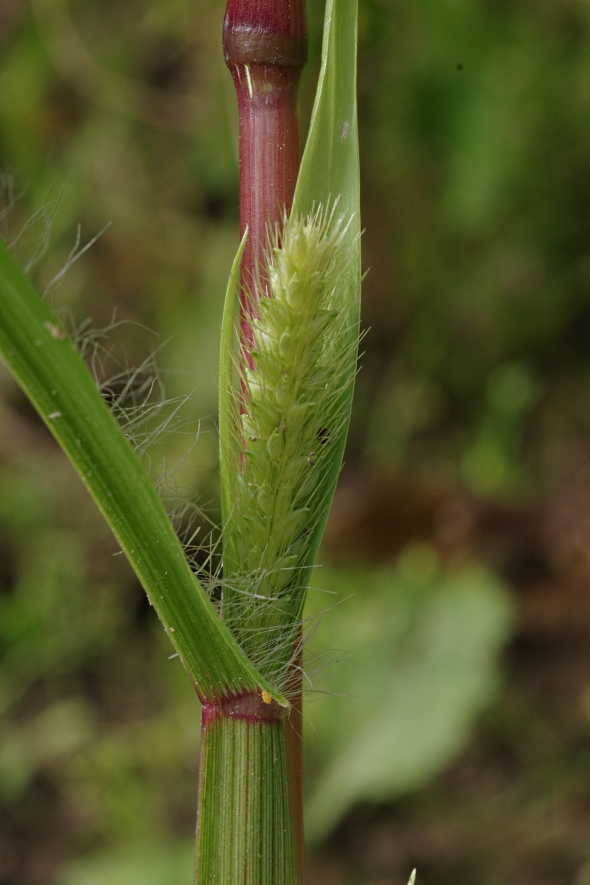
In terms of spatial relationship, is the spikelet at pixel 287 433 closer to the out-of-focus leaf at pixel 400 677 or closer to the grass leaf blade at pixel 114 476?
the grass leaf blade at pixel 114 476

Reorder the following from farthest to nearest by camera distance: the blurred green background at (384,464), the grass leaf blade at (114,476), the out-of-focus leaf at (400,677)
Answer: the blurred green background at (384,464), the out-of-focus leaf at (400,677), the grass leaf blade at (114,476)

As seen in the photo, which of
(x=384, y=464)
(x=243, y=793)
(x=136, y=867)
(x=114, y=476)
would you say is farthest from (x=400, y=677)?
(x=114, y=476)

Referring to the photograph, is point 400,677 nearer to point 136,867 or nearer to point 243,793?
point 136,867

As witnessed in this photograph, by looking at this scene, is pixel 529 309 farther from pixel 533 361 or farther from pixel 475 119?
pixel 475 119

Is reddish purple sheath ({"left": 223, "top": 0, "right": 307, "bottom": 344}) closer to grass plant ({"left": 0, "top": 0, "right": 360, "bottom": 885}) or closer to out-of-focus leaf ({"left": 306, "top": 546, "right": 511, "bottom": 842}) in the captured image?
grass plant ({"left": 0, "top": 0, "right": 360, "bottom": 885})

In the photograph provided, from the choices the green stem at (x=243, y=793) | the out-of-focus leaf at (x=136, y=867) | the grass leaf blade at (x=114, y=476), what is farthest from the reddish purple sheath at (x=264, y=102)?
the out-of-focus leaf at (x=136, y=867)

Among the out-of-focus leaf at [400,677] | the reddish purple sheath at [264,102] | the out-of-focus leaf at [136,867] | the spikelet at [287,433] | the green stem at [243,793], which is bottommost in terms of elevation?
the out-of-focus leaf at [136,867]
